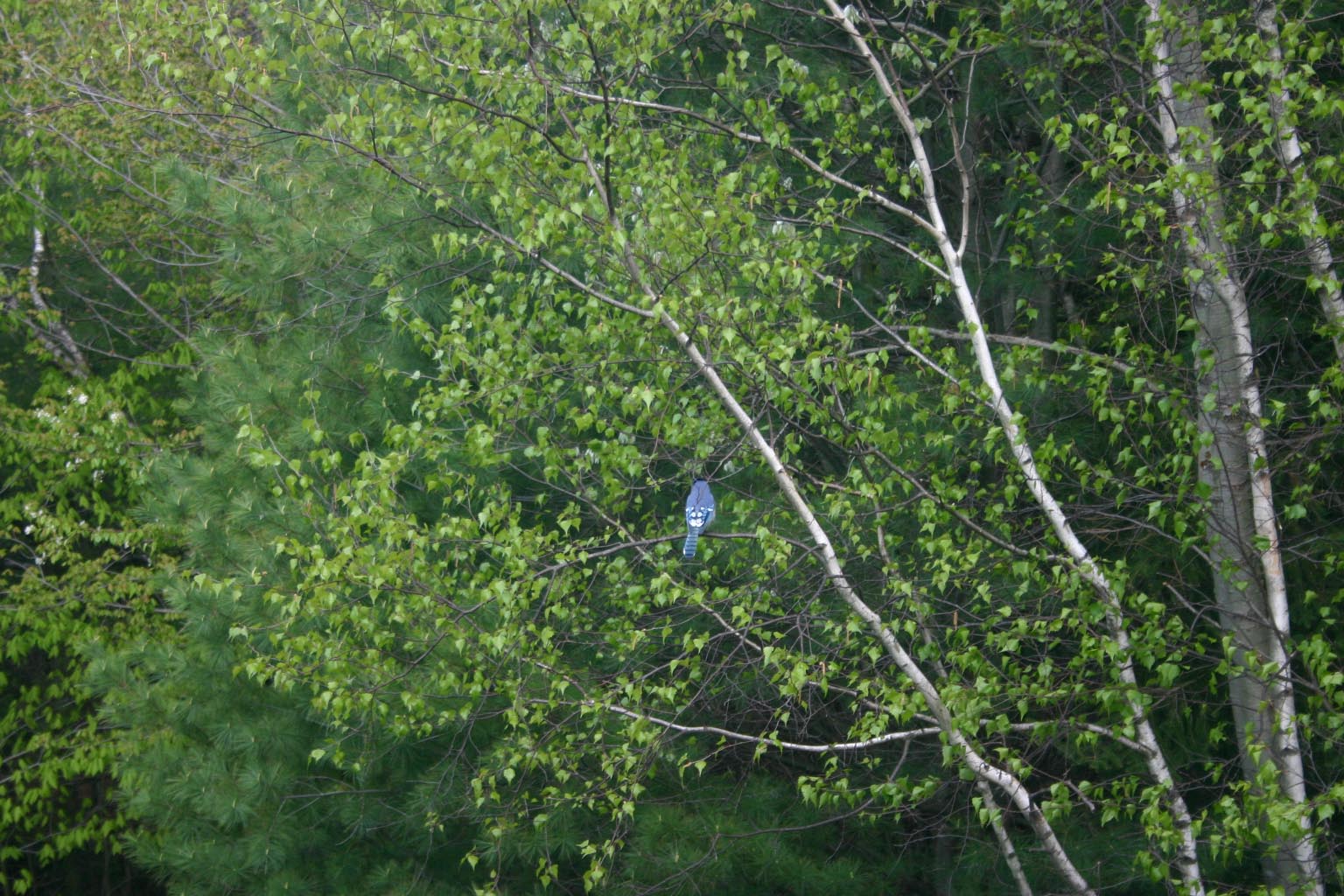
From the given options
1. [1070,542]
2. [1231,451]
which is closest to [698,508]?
[1070,542]

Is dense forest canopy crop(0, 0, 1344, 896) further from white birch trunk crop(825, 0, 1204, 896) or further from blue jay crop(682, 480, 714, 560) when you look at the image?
blue jay crop(682, 480, 714, 560)

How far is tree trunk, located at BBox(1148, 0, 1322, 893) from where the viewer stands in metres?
4.63

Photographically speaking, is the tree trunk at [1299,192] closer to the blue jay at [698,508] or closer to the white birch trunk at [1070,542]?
the white birch trunk at [1070,542]

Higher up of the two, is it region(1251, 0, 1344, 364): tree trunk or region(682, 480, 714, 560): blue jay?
region(1251, 0, 1344, 364): tree trunk

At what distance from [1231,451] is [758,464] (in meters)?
2.05

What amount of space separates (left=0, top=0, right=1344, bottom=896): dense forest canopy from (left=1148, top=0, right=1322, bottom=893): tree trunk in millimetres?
21

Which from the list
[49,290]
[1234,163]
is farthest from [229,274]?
[1234,163]

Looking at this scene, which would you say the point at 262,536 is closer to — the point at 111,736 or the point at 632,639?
the point at 632,639

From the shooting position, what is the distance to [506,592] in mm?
4633

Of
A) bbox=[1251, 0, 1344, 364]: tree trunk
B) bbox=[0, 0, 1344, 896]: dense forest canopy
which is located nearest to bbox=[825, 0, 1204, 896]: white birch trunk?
bbox=[0, 0, 1344, 896]: dense forest canopy

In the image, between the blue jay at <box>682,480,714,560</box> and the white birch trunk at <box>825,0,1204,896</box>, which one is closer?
the blue jay at <box>682,480,714,560</box>

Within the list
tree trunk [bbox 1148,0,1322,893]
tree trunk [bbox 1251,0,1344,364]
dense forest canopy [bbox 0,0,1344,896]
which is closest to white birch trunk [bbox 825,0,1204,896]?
dense forest canopy [bbox 0,0,1344,896]

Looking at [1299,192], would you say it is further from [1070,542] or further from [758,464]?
[758,464]

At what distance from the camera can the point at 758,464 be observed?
638cm
